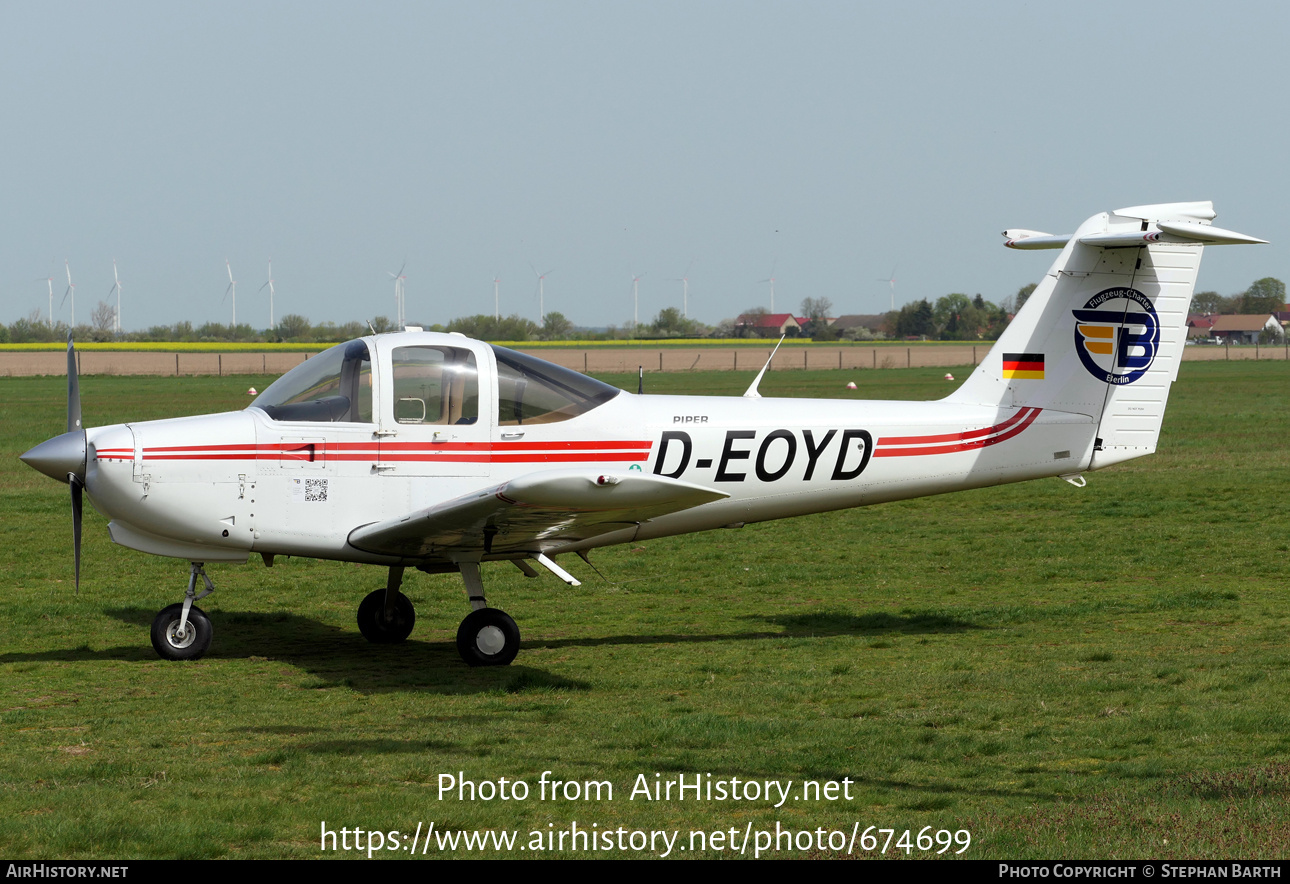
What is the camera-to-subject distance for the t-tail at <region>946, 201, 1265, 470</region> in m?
10.6

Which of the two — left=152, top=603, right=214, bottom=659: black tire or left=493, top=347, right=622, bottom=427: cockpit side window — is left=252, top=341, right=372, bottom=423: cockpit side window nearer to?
left=493, top=347, right=622, bottom=427: cockpit side window

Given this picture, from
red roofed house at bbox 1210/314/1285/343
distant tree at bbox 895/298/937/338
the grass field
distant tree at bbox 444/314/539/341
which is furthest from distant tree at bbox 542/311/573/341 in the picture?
the grass field

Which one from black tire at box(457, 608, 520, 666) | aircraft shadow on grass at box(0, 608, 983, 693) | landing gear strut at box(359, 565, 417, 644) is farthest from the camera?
landing gear strut at box(359, 565, 417, 644)

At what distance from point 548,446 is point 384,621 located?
2.27 meters

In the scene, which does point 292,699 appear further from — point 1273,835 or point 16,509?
point 16,509

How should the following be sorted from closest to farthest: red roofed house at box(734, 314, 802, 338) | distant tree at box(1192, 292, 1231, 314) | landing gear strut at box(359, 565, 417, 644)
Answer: landing gear strut at box(359, 565, 417, 644) → red roofed house at box(734, 314, 802, 338) → distant tree at box(1192, 292, 1231, 314)

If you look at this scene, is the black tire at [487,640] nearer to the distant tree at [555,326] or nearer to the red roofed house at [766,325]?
the distant tree at [555,326]

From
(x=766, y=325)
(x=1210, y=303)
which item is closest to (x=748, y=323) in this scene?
(x=766, y=325)

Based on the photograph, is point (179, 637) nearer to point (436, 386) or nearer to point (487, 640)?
point (487, 640)

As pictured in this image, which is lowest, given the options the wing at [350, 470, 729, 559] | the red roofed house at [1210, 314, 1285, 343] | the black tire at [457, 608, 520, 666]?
the black tire at [457, 608, 520, 666]

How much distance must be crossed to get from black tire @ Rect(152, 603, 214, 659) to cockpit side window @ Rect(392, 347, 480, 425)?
227 cm

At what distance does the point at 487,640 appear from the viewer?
9234mm

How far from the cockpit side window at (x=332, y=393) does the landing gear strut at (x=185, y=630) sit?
1.44m

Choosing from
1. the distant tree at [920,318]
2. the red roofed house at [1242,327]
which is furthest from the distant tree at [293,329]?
the red roofed house at [1242,327]
